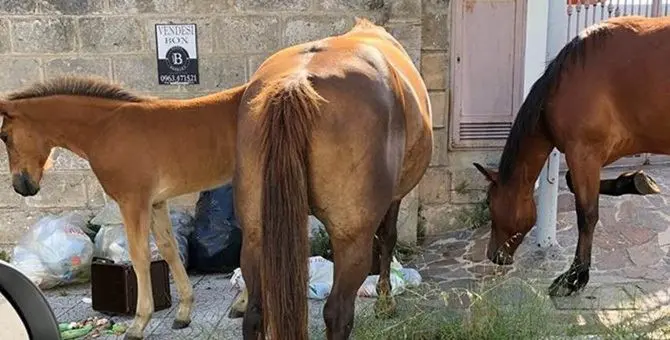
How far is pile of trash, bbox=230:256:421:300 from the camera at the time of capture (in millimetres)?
4176

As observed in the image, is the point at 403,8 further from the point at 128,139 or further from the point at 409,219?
the point at 128,139

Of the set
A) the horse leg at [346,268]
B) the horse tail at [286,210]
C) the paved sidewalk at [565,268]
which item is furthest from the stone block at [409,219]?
the horse tail at [286,210]

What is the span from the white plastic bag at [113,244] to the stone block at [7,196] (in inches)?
34.8

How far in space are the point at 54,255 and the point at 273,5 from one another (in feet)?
7.65

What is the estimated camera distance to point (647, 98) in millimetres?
3768

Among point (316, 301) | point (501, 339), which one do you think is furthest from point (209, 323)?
point (501, 339)

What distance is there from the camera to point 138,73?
511 cm

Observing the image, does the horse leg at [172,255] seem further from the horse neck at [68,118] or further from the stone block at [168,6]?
the stone block at [168,6]

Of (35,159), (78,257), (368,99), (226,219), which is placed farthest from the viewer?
(226,219)

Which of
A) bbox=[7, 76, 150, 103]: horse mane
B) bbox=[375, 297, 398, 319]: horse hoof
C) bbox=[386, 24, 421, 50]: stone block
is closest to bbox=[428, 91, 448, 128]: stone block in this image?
bbox=[386, 24, 421, 50]: stone block

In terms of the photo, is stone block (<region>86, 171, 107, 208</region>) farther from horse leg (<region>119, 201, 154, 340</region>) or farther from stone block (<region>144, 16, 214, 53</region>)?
horse leg (<region>119, 201, 154, 340</region>)

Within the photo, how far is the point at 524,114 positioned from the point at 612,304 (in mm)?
1232

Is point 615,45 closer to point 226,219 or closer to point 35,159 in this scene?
point 226,219

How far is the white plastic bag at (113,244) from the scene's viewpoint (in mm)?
4477
